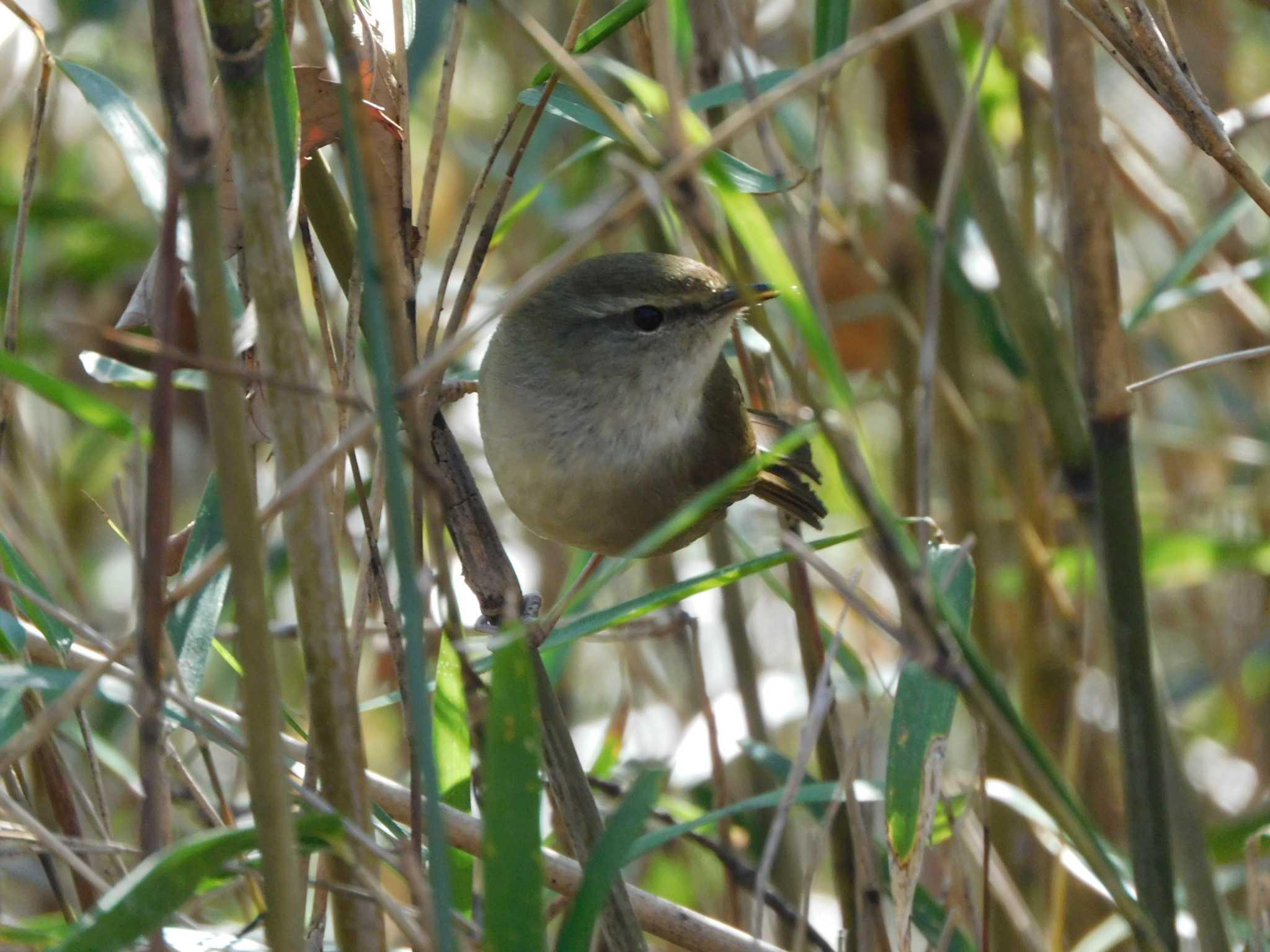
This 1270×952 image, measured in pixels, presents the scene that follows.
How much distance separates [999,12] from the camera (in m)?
1.42

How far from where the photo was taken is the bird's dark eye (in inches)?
84.0

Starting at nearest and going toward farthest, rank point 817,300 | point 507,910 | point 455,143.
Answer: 1. point 507,910
2. point 817,300
3. point 455,143

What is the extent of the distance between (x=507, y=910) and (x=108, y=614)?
8.34 feet

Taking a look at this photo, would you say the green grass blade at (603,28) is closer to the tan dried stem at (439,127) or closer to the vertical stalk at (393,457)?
the tan dried stem at (439,127)

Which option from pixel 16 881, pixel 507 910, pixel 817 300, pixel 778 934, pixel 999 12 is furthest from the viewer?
pixel 16 881

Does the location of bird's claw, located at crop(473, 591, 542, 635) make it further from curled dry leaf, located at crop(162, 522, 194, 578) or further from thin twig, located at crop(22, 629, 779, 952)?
curled dry leaf, located at crop(162, 522, 194, 578)

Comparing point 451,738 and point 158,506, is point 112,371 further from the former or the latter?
point 451,738

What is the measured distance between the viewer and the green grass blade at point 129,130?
134 centimetres

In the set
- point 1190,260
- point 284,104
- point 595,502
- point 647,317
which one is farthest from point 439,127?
point 1190,260

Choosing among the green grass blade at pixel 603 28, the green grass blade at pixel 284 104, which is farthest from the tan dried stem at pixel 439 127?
the green grass blade at pixel 284 104

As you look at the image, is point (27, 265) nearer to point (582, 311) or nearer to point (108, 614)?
point (108, 614)

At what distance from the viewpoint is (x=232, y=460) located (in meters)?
0.98

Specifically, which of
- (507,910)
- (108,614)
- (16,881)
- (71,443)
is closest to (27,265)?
(71,443)

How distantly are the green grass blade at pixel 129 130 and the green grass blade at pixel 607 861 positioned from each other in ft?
2.32
